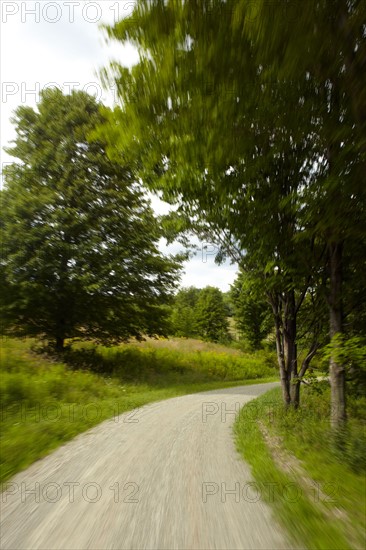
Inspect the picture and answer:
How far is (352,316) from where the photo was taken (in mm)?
8570

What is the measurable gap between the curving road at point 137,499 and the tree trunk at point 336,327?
2.39m

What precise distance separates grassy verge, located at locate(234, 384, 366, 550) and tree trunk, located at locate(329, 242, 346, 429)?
42 cm

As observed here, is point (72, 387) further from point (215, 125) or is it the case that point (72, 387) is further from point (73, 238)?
point (215, 125)

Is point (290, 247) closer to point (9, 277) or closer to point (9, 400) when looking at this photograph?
point (9, 400)

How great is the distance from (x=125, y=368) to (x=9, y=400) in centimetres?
892

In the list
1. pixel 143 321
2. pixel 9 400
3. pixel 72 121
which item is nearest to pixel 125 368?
pixel 143 321

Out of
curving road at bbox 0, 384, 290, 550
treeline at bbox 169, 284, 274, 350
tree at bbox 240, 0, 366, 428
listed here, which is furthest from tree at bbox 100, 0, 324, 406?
treeline at bbox 169, 284, 274, 350

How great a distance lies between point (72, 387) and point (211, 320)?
142 feet

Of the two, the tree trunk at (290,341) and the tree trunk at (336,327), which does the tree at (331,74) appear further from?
the tree trunk at (290,341)

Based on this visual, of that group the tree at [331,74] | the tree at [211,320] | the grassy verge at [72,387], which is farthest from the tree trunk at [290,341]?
the tree at [211,320]

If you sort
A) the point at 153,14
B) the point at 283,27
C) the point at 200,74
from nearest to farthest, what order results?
the point at 283,27 → the point at 153,14 → the point at 200,74

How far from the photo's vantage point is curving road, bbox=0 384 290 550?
3014 millimetres

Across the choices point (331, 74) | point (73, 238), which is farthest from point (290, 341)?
point (73, 238)

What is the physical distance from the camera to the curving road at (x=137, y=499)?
3014 millimetres
